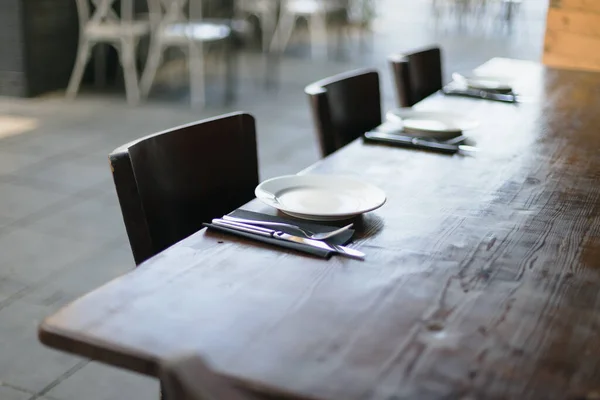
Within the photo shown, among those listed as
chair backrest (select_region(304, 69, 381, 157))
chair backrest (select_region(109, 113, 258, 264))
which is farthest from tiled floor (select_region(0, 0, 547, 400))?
chair backrest (select_region(304, 69, 381, 157))

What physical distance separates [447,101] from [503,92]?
20 centimetres

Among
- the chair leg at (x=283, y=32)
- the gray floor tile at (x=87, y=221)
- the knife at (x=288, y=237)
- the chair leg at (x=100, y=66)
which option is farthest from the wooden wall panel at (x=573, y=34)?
the chair leg at (x=283, y=32)

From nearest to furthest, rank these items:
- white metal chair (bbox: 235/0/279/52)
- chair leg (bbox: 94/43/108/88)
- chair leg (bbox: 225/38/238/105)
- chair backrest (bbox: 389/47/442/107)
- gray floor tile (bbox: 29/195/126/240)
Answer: chair backrest (bbox: 389/47/442/107), gray floor tile (bbox: 29/195/126/240), chair leg (bbox: 225/38/238/105), chair leg (bbox: 94/43/108/88), white metal chair (bbox: 235/0/279/52)

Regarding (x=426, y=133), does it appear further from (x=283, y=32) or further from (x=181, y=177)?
(x=283, y=32)

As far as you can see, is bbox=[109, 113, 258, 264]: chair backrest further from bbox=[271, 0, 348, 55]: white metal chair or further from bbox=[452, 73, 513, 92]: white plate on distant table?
bbox=[271, 0, 348, 55]: white metal chair

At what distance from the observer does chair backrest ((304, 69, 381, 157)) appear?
179 cm

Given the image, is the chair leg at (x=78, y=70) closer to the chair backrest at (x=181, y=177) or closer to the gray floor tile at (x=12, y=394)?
the gray floor tile at (x=12, y=394)

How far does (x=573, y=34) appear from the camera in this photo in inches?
133

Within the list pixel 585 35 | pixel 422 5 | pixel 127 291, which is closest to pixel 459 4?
pixel 422 5

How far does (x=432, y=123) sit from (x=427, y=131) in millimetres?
92

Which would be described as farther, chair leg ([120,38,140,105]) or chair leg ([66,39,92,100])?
chair leg ([66,39,92,100])

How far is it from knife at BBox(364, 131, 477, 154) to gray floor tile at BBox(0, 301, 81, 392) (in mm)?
863

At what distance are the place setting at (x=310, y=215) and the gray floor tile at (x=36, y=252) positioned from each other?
4.38 feet

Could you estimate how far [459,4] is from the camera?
9453mm
